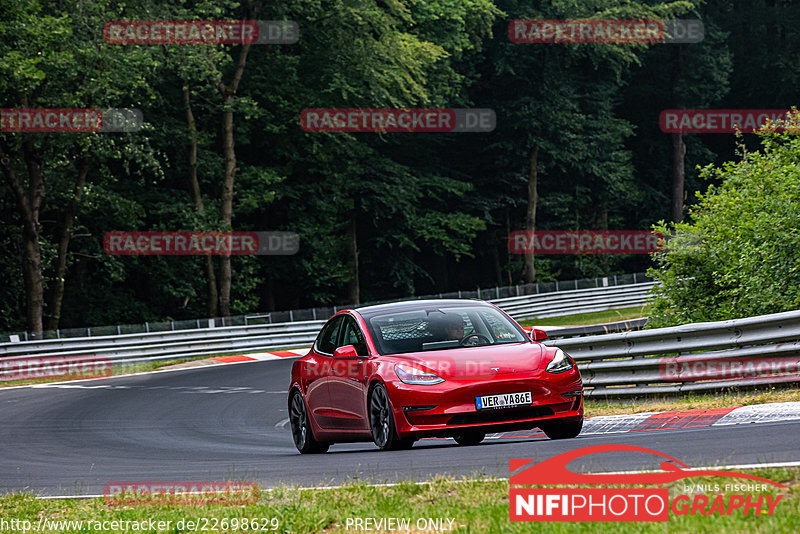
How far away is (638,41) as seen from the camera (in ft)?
175

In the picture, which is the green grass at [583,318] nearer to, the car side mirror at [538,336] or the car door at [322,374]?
the car door at [322,374]

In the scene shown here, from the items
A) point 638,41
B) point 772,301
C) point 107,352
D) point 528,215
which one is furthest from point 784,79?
point 772,301

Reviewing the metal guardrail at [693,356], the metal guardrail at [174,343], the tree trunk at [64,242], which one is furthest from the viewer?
the tree trunk at [64,242]

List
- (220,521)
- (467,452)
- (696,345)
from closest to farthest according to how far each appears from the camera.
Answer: (220,521), (467,452), (696,345)

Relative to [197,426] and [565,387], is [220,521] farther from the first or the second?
[197,426]

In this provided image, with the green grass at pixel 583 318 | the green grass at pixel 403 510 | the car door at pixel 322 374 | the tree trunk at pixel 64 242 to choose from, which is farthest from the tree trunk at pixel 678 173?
the green grass at pixel 403 510

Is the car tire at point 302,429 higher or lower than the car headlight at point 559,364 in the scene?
lower

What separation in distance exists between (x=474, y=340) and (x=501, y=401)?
3.64 ft

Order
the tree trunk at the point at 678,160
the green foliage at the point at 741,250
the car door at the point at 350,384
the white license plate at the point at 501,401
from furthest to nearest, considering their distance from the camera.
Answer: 1. the tree trunk at the point at 678,160
2. the green foliage at the point at 741,250
3. the car door at the point at 350,384
4. the white license plate at the point at 501,401

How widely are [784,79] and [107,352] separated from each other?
134 ft

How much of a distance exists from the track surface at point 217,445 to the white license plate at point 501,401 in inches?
13.8

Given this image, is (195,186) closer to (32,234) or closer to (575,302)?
(32,234)

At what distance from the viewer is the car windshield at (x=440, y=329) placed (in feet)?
35.9

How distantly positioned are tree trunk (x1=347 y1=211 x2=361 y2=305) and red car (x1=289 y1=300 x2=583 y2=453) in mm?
37952
